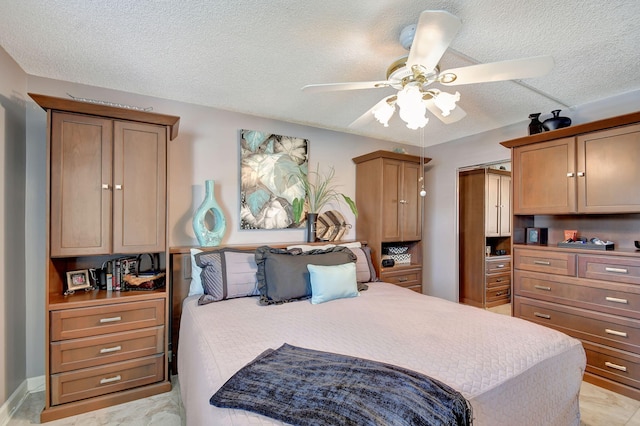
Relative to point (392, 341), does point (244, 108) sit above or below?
above

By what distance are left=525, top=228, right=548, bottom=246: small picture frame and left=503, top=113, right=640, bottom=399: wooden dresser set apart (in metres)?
0.08

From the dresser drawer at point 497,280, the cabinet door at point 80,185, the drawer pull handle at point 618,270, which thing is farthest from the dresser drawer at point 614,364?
the cabinet door at point 80,185

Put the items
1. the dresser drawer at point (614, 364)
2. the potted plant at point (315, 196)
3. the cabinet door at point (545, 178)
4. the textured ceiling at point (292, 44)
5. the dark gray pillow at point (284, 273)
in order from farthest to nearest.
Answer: the potted plant at point (315, 196)
the cabinet door at point (545, 178)
the dark gray pillow at point (284, 273)
the dresser drawer at point (614, 364)
the textured ceiling at point (292, 44)

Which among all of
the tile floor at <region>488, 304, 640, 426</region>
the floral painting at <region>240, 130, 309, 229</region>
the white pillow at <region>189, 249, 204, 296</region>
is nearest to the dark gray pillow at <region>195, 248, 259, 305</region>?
the white pillow at <region>189, 249, 204, 296</region>

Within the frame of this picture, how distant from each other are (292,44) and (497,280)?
379 cm

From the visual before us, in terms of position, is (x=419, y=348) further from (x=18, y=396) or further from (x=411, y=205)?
(x=18, y=396)

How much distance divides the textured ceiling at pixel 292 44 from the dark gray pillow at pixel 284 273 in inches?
55.2

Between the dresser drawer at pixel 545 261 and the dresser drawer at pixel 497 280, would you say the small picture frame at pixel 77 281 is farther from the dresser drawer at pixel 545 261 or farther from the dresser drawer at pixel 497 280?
the dresser drawer at pixel 497 280

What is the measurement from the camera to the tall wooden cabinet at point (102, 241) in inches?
77.2

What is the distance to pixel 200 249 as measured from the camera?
250 centimetres

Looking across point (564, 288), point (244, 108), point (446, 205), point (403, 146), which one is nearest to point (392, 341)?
point (564, 288)

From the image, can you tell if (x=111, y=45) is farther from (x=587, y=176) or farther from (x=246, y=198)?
(x=587, y=176)

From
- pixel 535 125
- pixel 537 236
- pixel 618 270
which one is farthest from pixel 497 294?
pixel 535 125

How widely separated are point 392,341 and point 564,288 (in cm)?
199
